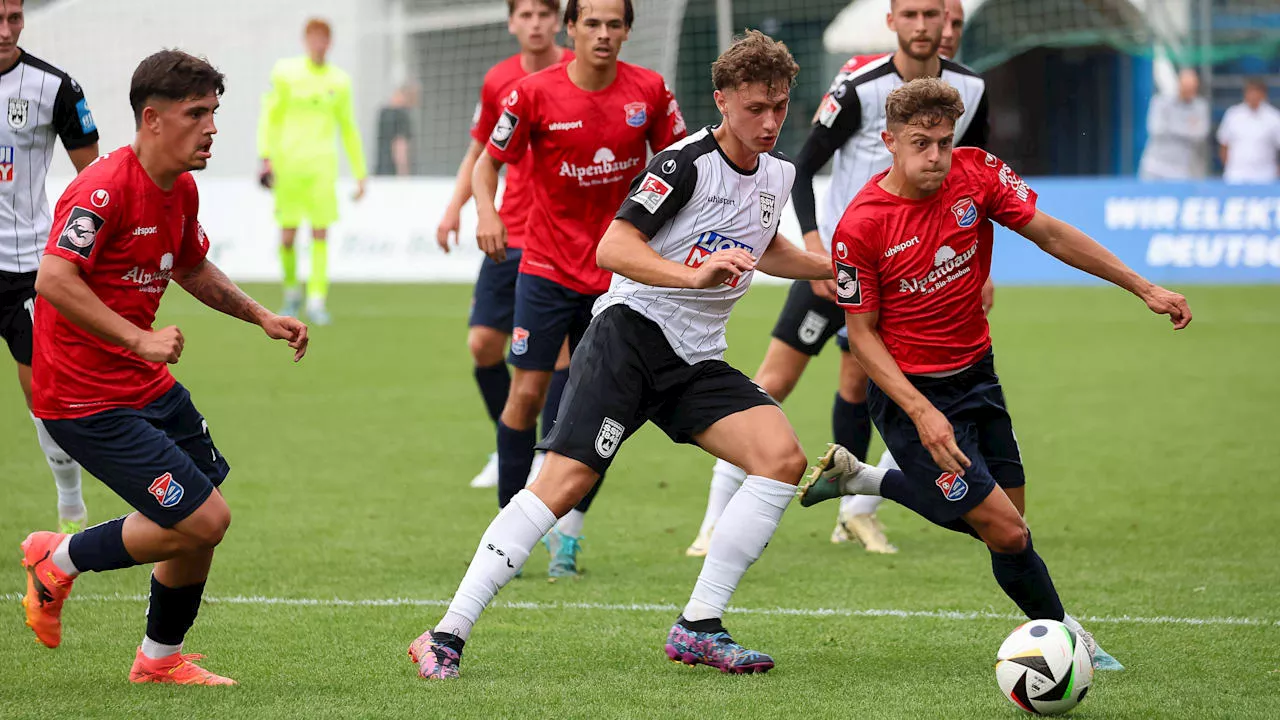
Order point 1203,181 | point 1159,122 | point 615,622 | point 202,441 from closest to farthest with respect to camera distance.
A: 1. point 202,441
2. point 615,622
3. point 1203,181
4. point 1159,122

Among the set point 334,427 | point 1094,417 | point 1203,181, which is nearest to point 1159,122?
point 1203,181

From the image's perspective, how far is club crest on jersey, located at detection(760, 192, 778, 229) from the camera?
5.14 meters

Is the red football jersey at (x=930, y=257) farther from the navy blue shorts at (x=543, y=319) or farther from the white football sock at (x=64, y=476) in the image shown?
the white football sock at (x=64, y=476)

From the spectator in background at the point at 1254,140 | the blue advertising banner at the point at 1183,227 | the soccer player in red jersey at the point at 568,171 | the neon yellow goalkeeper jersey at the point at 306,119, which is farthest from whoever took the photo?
the spectator in background at the point at 1254,140

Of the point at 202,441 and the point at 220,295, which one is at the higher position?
the point at 220,295

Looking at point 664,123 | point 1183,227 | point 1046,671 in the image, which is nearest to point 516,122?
point 664,123

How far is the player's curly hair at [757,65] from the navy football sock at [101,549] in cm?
226

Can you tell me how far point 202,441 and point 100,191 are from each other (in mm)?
861

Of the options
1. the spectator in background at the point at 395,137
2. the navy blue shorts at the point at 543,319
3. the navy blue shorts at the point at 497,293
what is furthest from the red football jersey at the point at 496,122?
the spectator in background at the point at 395,137

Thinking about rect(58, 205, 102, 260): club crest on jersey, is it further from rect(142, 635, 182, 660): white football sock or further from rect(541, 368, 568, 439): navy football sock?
rect(541, 368, 568, 439): navy football sock

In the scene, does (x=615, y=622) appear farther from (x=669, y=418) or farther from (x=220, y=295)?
(x=220, y=295)

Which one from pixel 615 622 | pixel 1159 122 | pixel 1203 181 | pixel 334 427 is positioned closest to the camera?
pixel 615 622

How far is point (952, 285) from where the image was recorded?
16.2 ft

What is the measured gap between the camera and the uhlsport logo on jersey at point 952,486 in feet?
15.6
